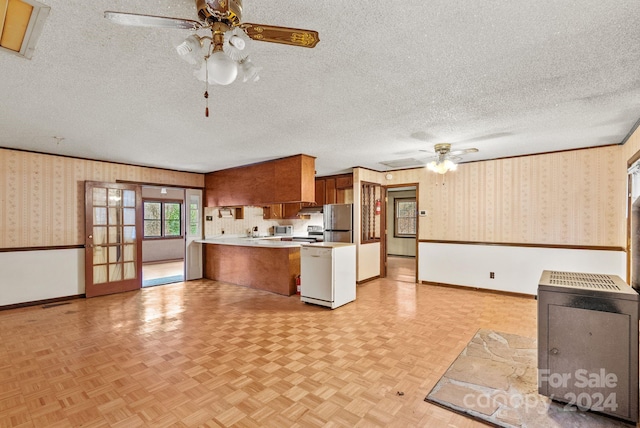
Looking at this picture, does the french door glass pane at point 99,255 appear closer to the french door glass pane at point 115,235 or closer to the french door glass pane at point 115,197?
the french door glass pane at point 115,235

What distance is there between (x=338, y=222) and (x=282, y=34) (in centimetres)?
505

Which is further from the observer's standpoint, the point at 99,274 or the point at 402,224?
the point at 402,224

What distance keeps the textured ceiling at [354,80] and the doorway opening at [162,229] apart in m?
4.98

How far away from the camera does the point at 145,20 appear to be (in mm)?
1186

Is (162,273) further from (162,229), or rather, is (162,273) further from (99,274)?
(162,229)

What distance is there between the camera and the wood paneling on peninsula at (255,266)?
527cm

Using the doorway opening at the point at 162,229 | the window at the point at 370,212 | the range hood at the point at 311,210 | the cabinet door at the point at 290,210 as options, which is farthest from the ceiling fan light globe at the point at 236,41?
the doorway opening at the point at 162,229

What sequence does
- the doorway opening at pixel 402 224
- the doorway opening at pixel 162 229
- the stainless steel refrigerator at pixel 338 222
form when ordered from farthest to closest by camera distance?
the doorway opening at pixel 402 224
the doorway opening at pixel 162 229
the stainless steel refrigerator at pixel 338 222

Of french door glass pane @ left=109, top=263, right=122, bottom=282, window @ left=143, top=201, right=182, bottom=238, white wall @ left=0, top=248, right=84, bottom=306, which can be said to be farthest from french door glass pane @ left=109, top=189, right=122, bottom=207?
window @ left=143, top=201, right=182, bottom=238

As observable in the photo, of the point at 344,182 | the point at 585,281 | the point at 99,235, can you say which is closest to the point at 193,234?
the point at 99,235

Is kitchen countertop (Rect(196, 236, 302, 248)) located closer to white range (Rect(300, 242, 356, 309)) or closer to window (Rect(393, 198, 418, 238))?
white range (Rect(300, 242, 356, 309))

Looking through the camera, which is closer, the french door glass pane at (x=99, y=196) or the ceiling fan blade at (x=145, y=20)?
the ceiling fan blade at (x=145, y=20)

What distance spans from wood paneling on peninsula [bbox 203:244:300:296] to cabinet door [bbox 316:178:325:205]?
6.56 ft

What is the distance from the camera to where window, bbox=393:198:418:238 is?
10.0 meters
